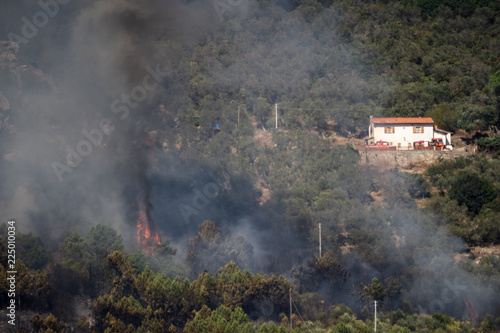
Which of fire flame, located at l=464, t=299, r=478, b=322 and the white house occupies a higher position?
the white house

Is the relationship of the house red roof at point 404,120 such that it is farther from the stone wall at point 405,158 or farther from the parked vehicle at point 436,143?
the stone wall at point 405,158

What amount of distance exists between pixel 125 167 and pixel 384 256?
27427 mm

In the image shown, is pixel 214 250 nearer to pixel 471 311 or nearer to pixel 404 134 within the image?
pixel 471 311

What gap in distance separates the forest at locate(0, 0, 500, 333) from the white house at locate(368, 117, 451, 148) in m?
3.32

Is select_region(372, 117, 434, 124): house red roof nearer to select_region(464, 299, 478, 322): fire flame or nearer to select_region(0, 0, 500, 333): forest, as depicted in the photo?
select_region(0, 0, 500, 333): forest

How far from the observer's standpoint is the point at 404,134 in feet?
216

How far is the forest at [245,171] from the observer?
45719mm

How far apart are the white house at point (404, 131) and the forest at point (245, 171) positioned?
3320 millimetres

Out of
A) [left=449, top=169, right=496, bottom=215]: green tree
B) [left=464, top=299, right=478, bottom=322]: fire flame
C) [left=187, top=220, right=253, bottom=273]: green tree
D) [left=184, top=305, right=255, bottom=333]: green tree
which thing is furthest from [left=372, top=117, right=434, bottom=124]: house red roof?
[left=184, top=305, right=255, bottom=333]: green tree

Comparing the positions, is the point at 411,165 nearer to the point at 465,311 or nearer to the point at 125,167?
the point at 465,311

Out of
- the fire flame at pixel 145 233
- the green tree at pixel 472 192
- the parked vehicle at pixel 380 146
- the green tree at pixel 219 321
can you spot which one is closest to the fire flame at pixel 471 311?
the green tree at pixel 472 192

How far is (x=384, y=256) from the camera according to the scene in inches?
2024

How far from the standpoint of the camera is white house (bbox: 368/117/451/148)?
65.7 metres

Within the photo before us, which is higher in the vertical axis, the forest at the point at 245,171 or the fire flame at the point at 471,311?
the forest at the point at 245,171
